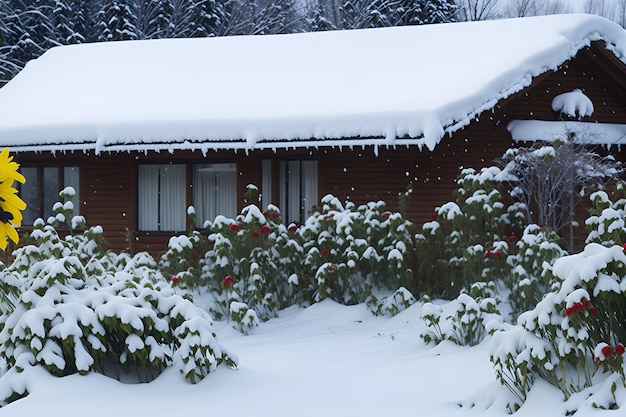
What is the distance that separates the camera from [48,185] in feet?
57.2

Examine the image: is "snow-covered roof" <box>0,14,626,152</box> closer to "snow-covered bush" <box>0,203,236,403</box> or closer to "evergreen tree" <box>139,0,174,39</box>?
"snow-covered bush" <box>0,203,236,403</box>

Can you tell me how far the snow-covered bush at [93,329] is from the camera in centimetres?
667

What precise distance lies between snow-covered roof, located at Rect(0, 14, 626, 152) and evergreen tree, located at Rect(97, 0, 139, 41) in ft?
48.8

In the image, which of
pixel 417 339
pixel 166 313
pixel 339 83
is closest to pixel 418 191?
pixel 339 83

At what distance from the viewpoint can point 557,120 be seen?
1590 centimetres

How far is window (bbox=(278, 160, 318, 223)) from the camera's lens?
15.6 meters

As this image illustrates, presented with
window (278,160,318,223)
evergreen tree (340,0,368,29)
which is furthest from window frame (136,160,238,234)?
evergreen tree (340,0,368,29)

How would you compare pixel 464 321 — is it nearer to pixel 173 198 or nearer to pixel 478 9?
pixel 173 198

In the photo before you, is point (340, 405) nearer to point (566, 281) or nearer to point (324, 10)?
point (566, 281)


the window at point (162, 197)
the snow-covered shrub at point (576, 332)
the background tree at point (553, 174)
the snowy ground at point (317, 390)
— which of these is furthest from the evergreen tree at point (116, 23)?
the snow-covered shrub at point (576, 332)

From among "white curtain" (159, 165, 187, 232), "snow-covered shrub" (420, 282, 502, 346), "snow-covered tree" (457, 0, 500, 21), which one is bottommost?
"snow-covered shrub" (420, 282, 502, 346)

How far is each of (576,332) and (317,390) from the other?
2.07 m

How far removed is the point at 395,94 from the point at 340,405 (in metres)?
9.08

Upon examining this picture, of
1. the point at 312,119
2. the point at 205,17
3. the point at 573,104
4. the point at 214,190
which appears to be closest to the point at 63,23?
the point at 205,17
